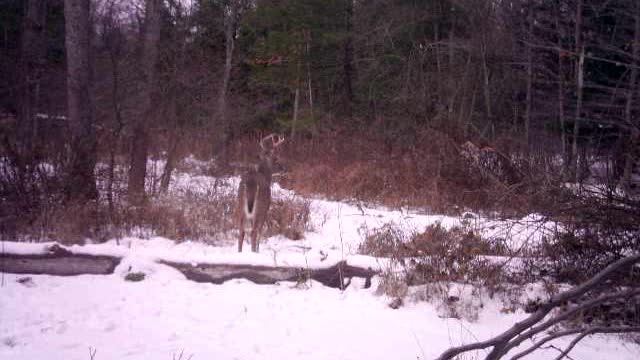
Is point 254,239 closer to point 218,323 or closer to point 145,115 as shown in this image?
point 218,323

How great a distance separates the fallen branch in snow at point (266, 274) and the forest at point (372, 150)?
8 centimetres

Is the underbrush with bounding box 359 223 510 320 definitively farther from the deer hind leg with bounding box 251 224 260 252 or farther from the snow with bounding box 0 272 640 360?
the deer hind leg with bounding box 251 224 260 252

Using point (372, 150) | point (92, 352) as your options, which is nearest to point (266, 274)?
point (92, 352)

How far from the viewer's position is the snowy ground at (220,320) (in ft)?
15.7

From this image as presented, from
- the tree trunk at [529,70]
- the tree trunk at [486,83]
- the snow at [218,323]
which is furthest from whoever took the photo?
the tree trunk at [486,83]

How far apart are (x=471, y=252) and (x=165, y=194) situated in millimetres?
6348

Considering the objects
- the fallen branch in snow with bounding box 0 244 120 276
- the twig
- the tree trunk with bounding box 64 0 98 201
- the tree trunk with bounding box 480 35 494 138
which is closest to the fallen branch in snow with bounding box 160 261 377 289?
the fallen branch in snow with bounding box 0 244 120 276

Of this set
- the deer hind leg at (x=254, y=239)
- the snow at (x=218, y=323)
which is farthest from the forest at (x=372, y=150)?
the deer hind leg at (x=254, y=239)

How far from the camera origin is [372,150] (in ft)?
58.1

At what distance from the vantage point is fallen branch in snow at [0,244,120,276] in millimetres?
6426

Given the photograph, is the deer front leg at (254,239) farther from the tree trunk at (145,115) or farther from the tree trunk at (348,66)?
the tree trunk at (348,66)

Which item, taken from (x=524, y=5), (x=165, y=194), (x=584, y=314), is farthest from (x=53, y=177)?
(x=524, y=5)

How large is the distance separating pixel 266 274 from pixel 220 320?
1205 mm

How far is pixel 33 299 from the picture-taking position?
5719 mm
